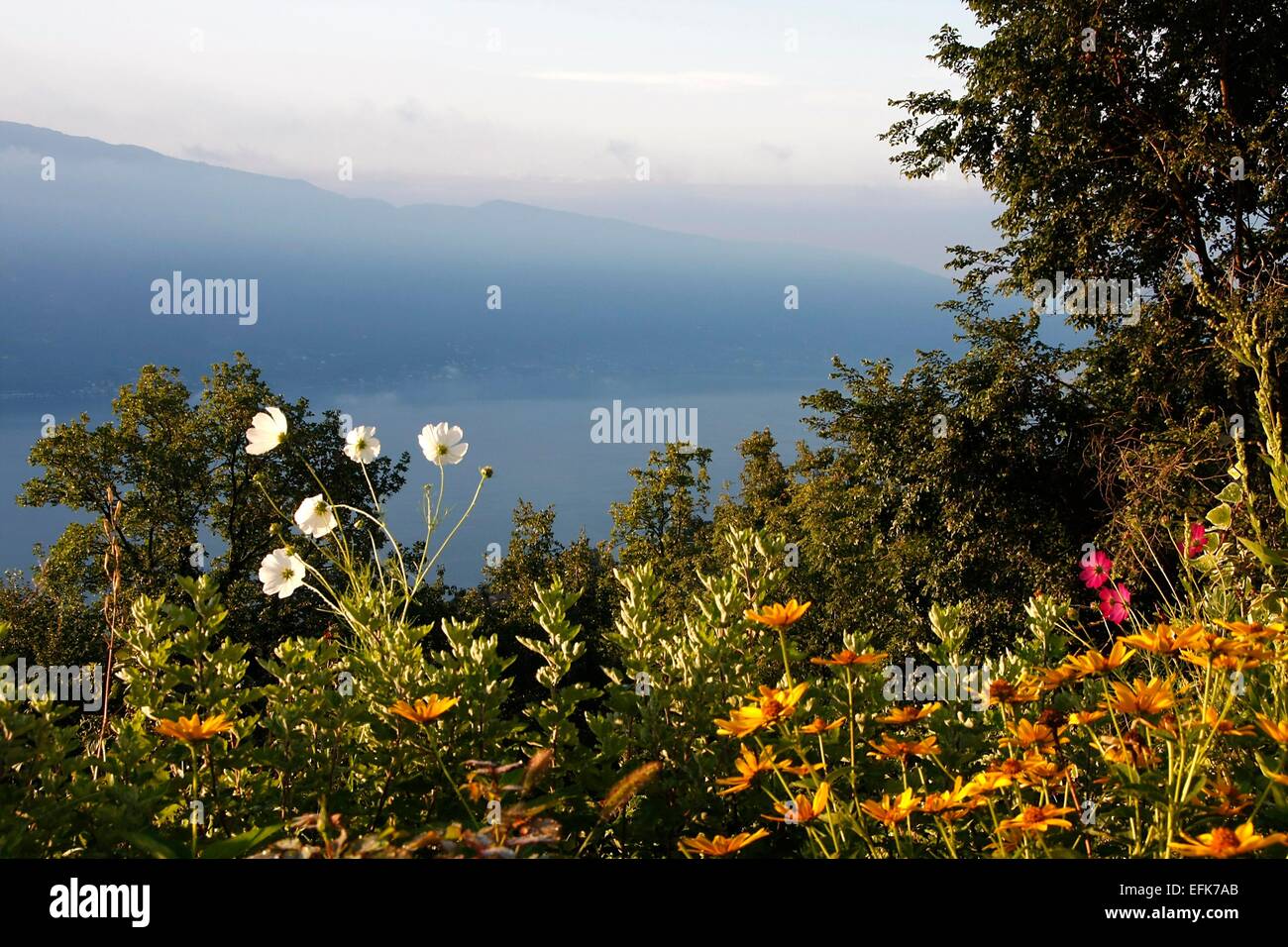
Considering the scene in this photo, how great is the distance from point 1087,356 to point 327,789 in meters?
15.4

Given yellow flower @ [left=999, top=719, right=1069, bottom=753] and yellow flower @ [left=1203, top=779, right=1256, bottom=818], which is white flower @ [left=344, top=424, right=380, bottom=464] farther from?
yellow flower @ [left=1203, top=779, right=1256, bottom=818]

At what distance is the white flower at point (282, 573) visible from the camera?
9.12 ft

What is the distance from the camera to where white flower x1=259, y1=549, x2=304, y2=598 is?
2.78 m

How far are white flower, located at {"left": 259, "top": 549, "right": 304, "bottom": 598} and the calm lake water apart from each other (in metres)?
99.6

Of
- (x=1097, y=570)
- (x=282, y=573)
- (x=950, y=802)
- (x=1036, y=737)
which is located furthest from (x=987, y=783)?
(x=1097, y=570)

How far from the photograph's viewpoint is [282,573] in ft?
9.39

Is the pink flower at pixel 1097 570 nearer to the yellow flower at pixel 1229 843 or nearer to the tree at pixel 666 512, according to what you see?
the yellow flower at pixel 1229 843

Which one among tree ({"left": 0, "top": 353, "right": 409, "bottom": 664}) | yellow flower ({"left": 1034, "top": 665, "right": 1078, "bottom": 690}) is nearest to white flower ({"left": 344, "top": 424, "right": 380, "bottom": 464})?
yellow flower ({"left": 1034, "top": 665, "right": 1078, "bottom": 690})

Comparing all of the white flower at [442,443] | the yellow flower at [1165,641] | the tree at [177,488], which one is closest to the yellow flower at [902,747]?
the yellow flower at [1165,641]

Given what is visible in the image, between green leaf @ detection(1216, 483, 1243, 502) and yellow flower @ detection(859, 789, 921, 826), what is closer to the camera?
yellow flower @ detection(859, 789, 921, 826)

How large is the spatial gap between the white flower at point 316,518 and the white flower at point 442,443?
0.37 meters
